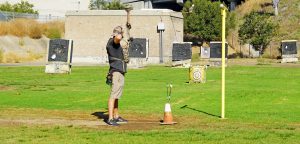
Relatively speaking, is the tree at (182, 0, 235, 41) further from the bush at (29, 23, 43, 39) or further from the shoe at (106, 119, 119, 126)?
the shoe at (106, 119, 119, 126)

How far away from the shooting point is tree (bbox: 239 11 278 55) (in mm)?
72306

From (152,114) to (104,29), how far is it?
5138 centimetres

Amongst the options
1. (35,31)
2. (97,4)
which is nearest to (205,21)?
(97,4)

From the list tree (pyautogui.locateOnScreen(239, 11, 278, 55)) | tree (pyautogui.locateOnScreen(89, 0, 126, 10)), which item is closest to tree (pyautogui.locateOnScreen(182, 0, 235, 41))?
tree (pyautogui.locateOnScreen(239, 11, 278, 55))

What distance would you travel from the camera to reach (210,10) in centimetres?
8931

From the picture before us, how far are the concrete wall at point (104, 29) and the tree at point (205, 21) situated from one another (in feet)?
62.7

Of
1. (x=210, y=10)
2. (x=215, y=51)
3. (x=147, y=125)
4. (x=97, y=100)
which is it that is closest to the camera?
(x=147, y=125)

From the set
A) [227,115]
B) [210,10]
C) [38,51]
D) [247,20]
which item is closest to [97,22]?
[38,51]

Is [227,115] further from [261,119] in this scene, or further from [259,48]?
[259,48]

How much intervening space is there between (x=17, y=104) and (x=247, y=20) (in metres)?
56.9

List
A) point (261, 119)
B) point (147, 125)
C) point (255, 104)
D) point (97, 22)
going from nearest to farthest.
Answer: point (147, 125) < point (261, 119) < point (255, 104) < point (97, 22)

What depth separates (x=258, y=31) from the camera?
7262 centimetres

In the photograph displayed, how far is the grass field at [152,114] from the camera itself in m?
12.6

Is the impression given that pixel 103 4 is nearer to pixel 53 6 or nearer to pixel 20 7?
pixel 53 6
